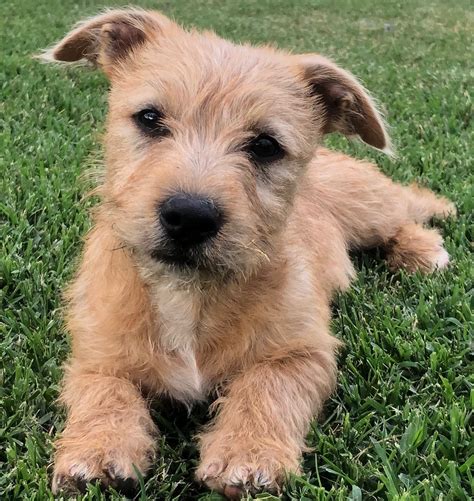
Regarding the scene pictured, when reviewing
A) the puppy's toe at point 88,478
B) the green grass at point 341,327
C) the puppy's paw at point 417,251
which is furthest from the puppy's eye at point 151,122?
the puppy's paw at point 417,251

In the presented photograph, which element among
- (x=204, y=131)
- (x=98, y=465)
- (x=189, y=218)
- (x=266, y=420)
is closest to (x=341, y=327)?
(x=266, y=420)

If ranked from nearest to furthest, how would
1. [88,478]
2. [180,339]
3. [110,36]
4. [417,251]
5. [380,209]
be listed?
[88,478] → [180,339] → [110,36] → [417,251] → [380,209]

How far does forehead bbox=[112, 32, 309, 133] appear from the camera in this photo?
10.6 ft

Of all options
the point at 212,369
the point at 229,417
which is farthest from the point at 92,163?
the point at 229,417

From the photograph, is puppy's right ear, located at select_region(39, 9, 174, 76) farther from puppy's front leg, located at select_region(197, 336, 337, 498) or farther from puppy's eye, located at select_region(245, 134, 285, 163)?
puppy's front leg, located at select_region(197, 336, 337, 498)

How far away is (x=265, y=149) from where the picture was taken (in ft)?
11.2

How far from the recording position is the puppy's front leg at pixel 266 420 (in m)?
2.63

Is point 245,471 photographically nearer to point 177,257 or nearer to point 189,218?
point 177,257

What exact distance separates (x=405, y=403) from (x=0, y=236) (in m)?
2.80

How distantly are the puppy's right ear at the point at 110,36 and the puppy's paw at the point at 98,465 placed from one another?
2203 mm

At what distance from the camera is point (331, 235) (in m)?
4.73

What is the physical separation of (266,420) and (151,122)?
5.09ft

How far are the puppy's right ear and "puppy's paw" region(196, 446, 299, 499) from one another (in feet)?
7.68

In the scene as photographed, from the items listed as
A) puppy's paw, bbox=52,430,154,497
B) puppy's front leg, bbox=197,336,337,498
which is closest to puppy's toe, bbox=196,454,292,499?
puppy's front leg, bbox=197,336,337,498
